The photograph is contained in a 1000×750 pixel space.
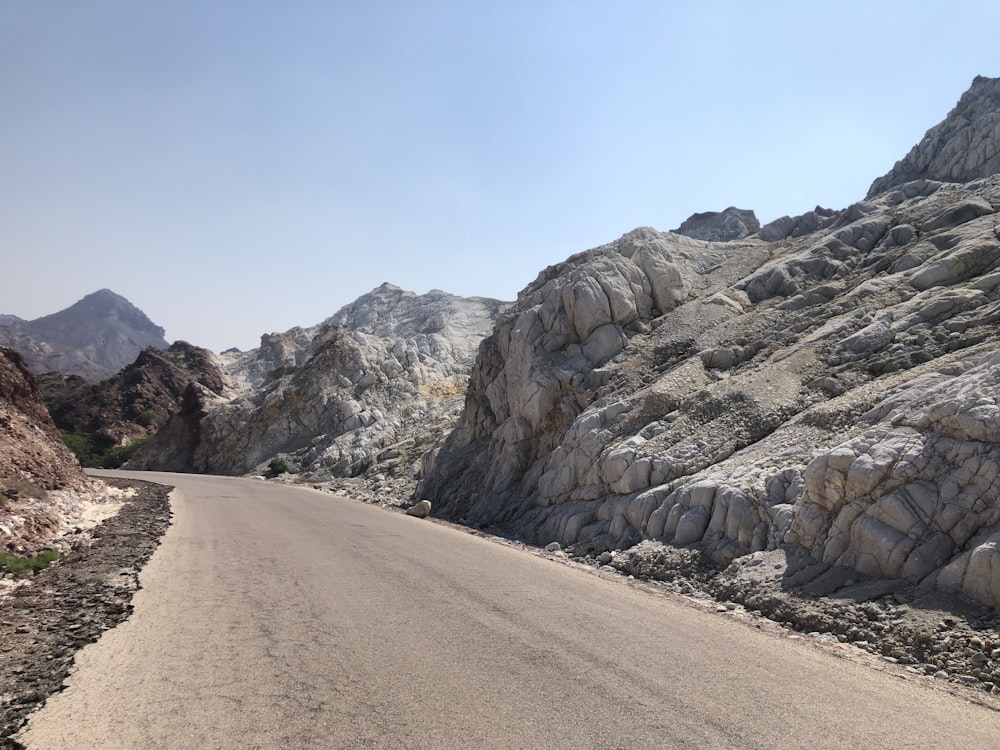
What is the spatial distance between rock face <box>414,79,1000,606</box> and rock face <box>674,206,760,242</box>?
24.1 metres

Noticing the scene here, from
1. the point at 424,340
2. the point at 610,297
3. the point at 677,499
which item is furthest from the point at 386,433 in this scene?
the point at 677,499

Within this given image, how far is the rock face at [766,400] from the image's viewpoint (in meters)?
9.37

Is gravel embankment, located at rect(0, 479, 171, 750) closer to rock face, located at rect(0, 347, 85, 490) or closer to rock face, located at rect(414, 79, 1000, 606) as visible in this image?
rock face, located at rect(0, 347, 85, 490)

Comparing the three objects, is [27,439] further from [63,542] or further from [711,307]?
[711,307]

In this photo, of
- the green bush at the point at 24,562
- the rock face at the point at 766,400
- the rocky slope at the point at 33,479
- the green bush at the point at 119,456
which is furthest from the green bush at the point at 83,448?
the green bush at the point at 24,562

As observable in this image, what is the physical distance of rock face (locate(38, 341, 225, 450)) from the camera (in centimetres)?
7231

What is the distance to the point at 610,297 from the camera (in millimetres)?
24516

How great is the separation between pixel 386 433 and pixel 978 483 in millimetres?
42480

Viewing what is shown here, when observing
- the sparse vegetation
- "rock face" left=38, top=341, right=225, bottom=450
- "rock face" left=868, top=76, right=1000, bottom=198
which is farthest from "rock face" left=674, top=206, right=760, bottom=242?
the sparse vegetation

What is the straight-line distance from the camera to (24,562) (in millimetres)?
11453

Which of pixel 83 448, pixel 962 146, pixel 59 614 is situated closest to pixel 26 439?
pixel 59 614

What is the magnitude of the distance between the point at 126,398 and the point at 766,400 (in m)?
83.4

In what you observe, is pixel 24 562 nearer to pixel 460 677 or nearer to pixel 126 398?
pixel 460 677

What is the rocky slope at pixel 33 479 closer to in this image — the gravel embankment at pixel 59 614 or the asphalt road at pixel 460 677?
the gravel embankment at pixel 59 614
